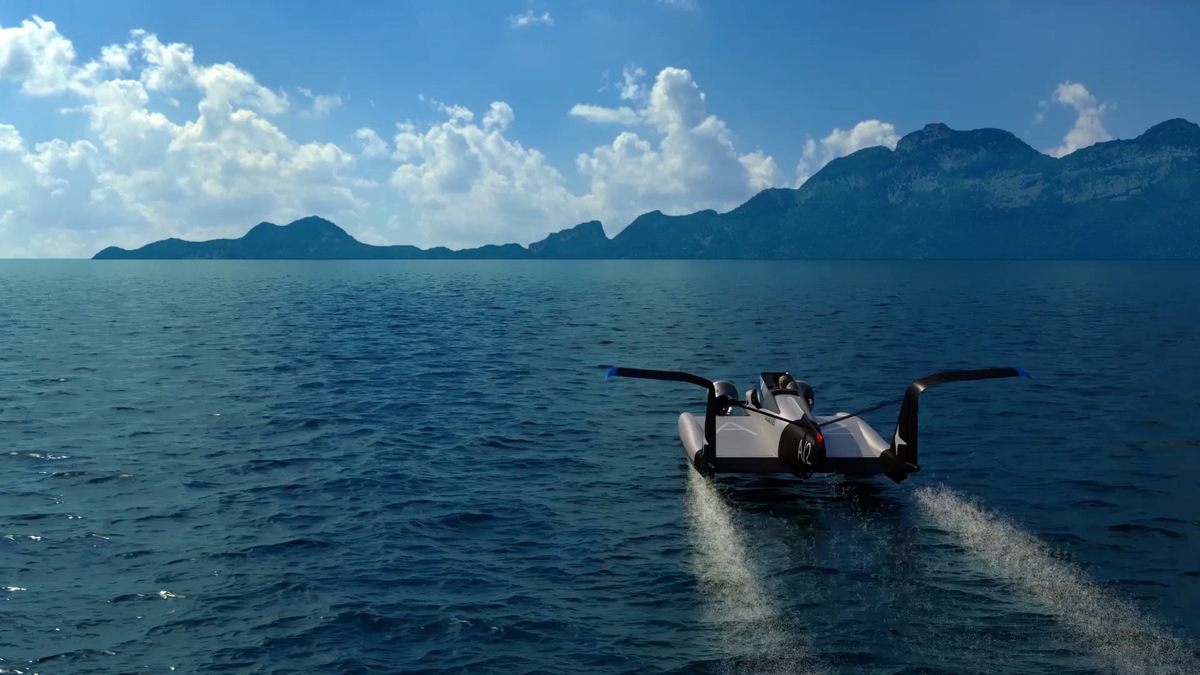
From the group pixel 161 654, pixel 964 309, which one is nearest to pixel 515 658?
pixel 161 654

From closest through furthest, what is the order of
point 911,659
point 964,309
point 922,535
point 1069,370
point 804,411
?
point 911,659 < point 922,535 < point 804,411 < point 1069,370 < point 964,309

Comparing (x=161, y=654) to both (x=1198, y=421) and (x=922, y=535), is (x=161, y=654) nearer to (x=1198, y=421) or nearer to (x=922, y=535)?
(x=922, y=535)

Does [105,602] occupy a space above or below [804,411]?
below

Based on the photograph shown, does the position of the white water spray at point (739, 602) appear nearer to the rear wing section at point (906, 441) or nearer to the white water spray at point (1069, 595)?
the rear wing section at point (906, 441)

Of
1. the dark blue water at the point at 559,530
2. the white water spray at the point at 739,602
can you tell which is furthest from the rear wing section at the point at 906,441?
the white water spray at the point at 739,602

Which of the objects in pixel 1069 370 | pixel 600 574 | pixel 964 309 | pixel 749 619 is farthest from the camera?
pixel 964 309

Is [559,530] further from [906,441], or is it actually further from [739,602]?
[906,441]

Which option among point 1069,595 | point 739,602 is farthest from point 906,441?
point 739,602
